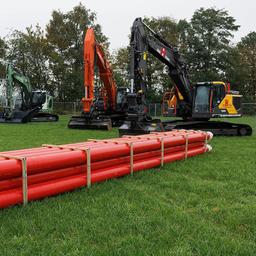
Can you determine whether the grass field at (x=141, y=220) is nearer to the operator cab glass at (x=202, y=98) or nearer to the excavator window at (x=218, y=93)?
the excavator window at (x=218, y=93)

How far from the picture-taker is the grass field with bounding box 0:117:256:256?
422 centimetres

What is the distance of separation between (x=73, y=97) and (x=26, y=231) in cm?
4982

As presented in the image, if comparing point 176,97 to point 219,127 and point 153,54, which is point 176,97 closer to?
point 219,127

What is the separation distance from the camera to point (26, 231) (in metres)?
4.65

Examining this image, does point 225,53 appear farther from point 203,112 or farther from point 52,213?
point 52,213

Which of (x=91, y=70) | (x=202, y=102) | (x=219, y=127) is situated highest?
(x=91, y=70)

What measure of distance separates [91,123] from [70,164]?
1505cm

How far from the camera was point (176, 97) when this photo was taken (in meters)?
20.4

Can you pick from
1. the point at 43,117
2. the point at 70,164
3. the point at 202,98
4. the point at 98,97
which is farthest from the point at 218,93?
the point at 43,117

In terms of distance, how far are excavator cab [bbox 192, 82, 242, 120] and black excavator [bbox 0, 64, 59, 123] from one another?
45.7ft

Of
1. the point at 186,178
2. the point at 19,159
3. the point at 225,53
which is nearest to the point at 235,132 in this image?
the point at 186,178

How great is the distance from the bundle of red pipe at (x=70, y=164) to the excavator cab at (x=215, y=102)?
32.4ft

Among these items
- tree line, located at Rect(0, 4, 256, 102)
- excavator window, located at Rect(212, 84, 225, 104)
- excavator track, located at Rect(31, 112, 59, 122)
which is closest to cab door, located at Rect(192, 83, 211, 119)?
excavator window, located at Rect(212, 84, 225, 104)

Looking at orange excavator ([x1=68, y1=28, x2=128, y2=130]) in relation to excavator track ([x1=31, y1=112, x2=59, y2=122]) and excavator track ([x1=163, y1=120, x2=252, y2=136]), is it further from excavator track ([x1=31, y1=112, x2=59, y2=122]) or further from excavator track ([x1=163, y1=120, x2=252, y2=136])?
A: excavator track ([x1=31, y1=112, x2=59, y2=122])
